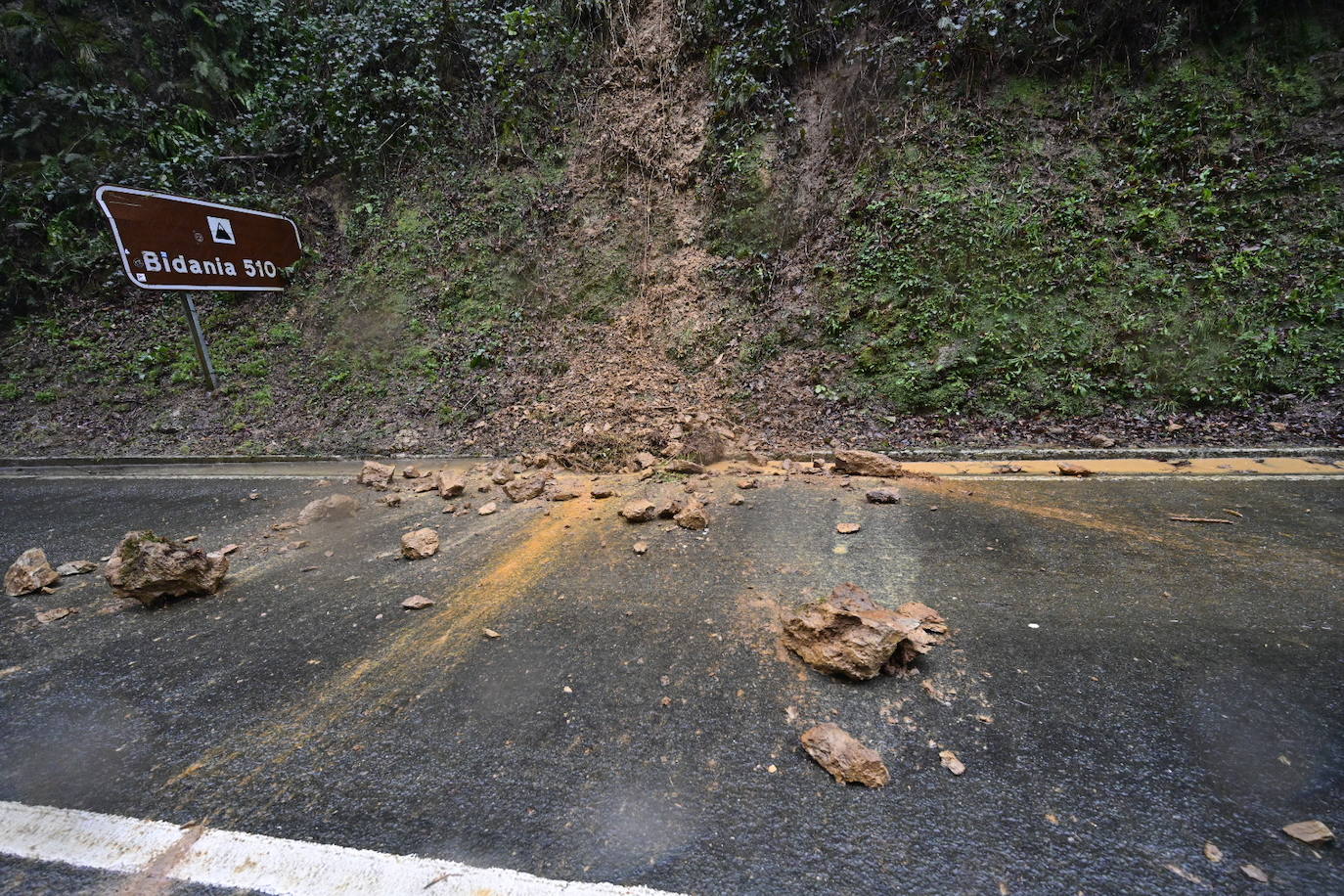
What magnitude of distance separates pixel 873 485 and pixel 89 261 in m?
13.2

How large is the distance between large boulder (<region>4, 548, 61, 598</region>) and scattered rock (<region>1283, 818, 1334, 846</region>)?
18.7 ft

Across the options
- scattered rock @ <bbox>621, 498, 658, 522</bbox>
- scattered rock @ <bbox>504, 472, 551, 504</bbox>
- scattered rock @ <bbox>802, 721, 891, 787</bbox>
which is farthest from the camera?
scattered rock @ <bbox>504, 472, 551, 504</bbox>

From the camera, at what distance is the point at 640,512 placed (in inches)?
145

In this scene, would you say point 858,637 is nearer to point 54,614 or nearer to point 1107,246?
point 54,614

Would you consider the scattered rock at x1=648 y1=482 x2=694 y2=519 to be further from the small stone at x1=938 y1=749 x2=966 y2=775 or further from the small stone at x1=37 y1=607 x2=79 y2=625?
the small stone at x1=37 y1=607 x2=79 y2=625

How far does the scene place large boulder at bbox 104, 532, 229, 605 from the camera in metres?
2.88

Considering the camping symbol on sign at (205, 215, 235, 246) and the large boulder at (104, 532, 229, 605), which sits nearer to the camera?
the large boulder at (104, 532, 229, 605)

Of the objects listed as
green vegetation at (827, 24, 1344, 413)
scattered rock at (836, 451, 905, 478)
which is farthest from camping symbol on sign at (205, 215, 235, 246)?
scattered rock at (836, 451, 905, 478)

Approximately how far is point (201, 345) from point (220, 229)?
155cm

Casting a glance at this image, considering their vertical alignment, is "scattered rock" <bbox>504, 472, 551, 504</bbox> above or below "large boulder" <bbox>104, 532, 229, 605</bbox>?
below

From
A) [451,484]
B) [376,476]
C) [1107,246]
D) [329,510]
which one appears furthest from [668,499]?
[1107,246]

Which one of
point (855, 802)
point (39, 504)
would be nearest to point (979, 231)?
point (855, 802)

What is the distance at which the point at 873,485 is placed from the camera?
426cm

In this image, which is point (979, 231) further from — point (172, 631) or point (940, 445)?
point (172, 631)
